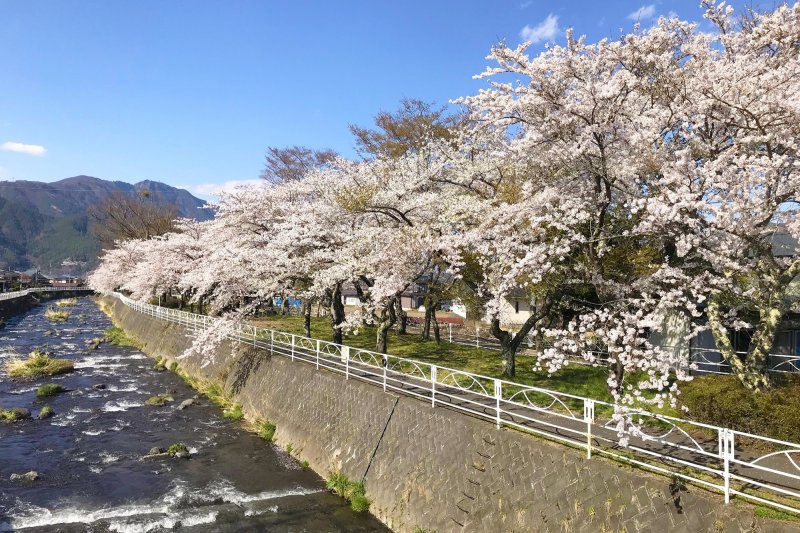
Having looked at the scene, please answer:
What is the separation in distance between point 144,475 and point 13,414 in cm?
971

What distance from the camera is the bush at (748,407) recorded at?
35.8 feet

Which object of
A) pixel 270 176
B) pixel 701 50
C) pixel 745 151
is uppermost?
pixel 270 176

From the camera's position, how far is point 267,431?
19.0 m

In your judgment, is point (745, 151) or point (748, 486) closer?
point (748, 486)

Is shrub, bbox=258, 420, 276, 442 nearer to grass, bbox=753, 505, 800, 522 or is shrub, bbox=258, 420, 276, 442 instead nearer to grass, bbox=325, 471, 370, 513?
grass, bbox=325, 471, 370, 513

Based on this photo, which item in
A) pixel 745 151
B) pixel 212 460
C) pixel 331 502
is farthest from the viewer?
pixel 212 460

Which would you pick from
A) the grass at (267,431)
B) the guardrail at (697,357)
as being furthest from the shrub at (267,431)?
the guardrail at (697,357)

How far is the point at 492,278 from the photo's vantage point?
1686cm

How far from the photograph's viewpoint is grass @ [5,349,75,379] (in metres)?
28.7

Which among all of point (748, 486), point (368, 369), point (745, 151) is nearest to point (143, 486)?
point (368, 369)

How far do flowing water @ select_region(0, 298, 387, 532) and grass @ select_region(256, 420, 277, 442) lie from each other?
54 centimetres

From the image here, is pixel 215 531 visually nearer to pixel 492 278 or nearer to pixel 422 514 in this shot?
pixel 422 514

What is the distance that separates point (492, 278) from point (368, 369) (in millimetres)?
6045

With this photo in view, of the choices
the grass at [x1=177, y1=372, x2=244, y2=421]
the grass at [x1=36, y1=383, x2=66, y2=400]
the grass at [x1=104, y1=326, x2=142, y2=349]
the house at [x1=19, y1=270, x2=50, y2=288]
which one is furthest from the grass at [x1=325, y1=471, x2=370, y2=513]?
the house at [x1=19, y1=270, x2=50, y2=288]
